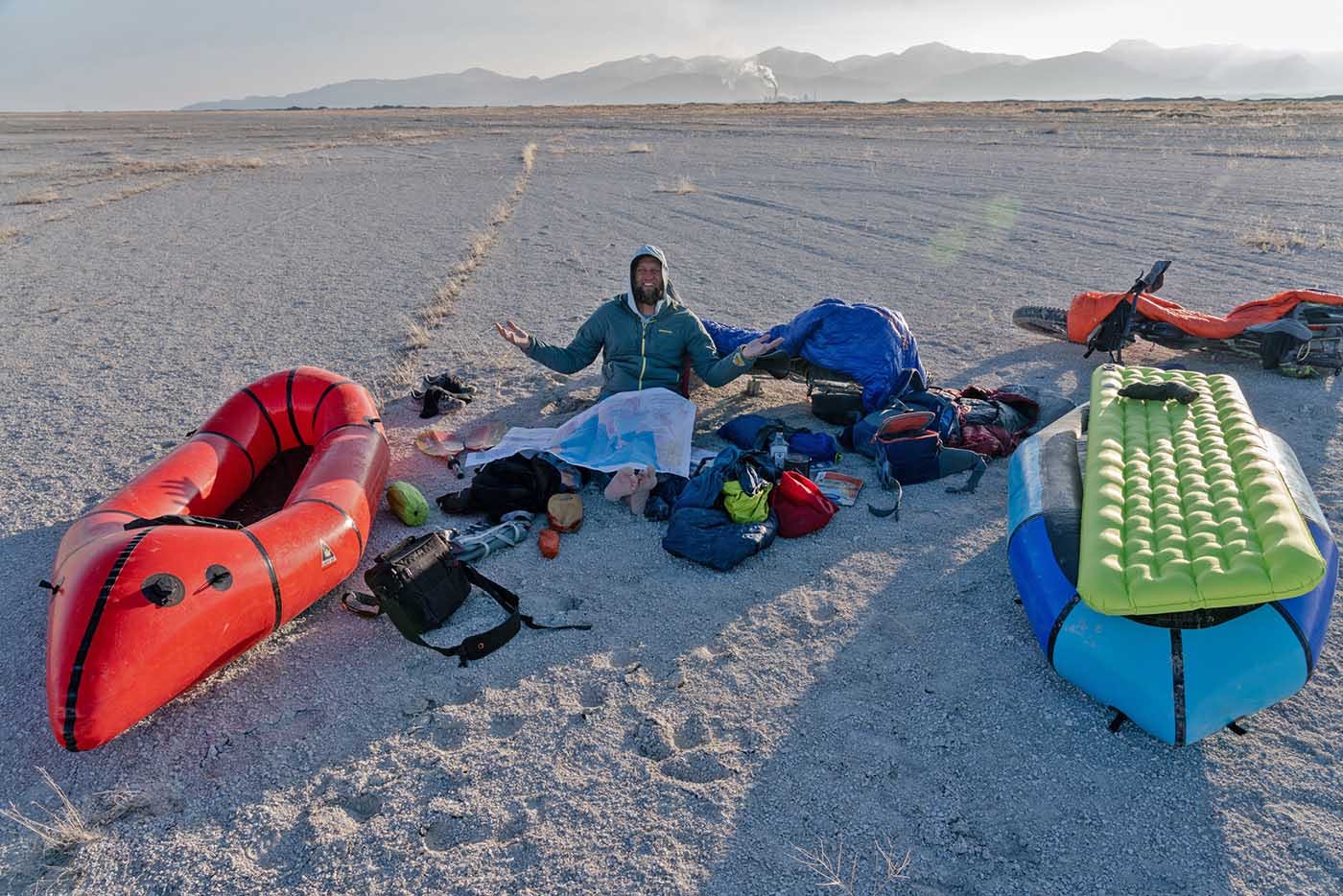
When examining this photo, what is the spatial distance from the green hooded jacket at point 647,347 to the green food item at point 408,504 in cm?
142

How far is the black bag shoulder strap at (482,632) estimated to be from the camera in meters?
3.80

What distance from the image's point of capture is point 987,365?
7422mm

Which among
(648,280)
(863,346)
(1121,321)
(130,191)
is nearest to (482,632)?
(648,280)

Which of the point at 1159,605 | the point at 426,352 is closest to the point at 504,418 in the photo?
the point at 426,352

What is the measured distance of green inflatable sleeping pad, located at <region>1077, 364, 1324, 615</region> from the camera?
3.05 meters

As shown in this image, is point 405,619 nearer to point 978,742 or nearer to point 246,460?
point 246,460

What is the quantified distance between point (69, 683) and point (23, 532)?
7.98 ft

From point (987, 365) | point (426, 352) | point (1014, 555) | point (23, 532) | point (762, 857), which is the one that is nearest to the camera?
point (762, 857)

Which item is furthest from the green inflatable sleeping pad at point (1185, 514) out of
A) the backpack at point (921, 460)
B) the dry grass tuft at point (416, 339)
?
the dry grass tuft at point (416, 339)

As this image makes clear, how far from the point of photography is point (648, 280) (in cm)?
568

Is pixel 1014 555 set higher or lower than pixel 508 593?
higher

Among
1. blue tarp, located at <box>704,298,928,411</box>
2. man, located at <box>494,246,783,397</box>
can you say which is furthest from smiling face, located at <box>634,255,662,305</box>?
blue tarp, located at <box>704,298,928,411</box>

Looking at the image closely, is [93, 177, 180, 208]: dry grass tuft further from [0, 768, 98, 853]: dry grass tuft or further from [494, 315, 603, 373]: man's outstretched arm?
[0, 768, 98, 853]: dry grass tuft

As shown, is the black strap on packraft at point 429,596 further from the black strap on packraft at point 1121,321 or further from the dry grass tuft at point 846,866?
the black strap on packraft at point 1121,321
